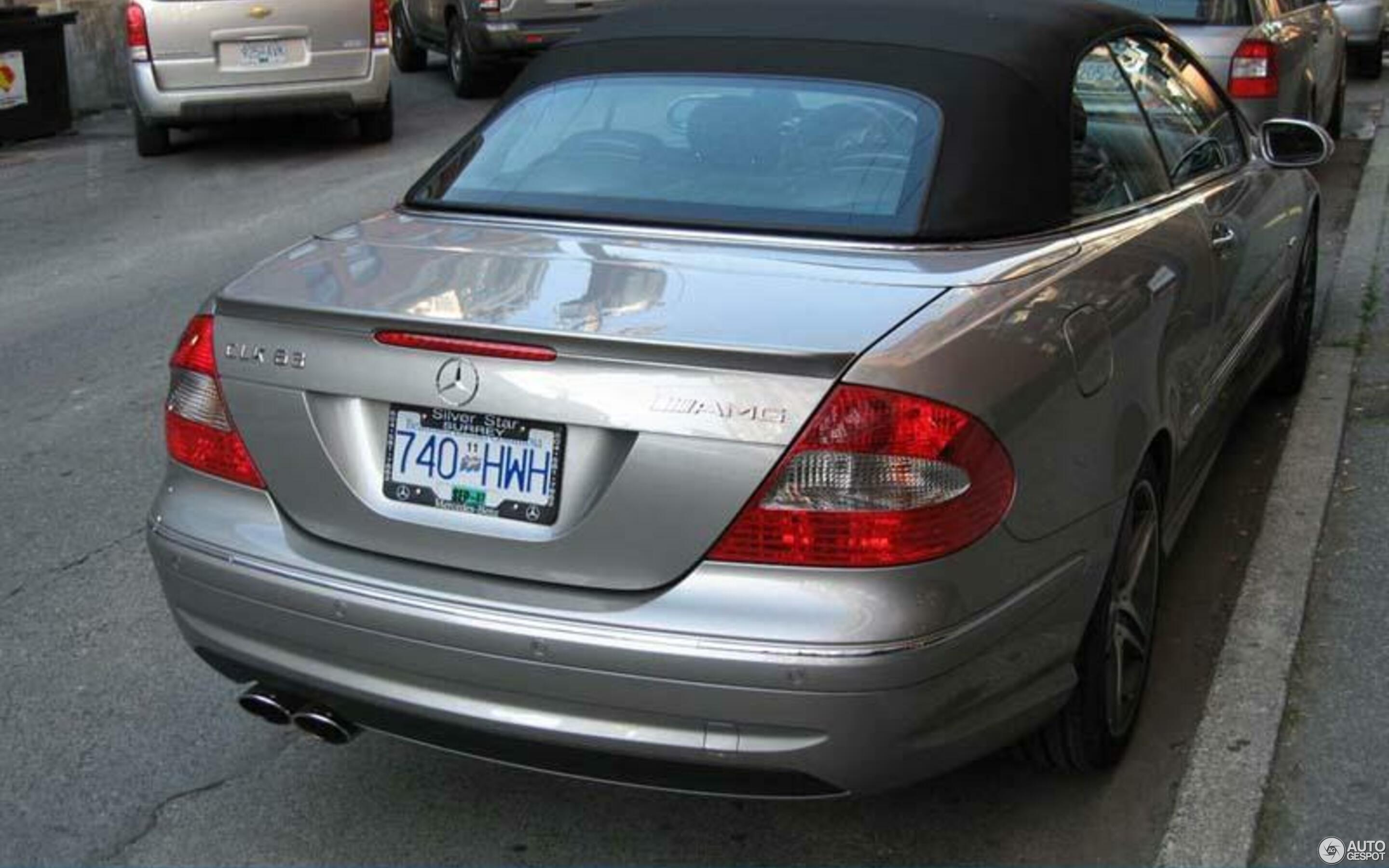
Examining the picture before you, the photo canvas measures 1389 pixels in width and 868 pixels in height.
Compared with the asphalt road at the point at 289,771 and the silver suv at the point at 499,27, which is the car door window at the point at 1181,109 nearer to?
the asphalt road at the point at 289,771

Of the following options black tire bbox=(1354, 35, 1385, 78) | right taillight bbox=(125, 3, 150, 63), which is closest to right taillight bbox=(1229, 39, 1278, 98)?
right taillight bbox=(125, 3, 150, 63)

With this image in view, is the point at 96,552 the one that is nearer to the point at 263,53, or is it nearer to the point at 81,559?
the point at 81,559

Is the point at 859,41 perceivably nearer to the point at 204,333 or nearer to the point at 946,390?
the point at 946,390

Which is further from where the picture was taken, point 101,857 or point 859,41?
point 859,41

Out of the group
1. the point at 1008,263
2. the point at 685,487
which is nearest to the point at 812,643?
the point at 685,487

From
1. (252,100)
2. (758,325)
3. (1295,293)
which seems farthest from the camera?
(252,100)

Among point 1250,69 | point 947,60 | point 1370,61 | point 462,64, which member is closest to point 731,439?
point 947,60

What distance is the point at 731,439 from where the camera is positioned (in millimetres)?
2977

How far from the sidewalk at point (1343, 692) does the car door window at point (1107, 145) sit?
121cm

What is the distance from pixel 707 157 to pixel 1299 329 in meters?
3.25

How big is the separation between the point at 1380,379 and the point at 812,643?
458 cm

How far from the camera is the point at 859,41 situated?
13.8 feet

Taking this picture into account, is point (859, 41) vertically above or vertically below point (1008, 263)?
above

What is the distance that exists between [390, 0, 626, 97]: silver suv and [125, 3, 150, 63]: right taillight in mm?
3589
